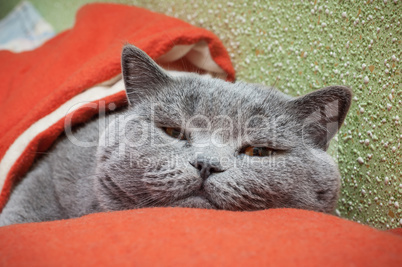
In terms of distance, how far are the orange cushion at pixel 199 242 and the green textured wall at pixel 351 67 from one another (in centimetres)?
33

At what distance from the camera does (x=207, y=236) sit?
0.52m

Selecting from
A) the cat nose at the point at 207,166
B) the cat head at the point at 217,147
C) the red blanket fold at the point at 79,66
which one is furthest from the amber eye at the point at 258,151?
the red blanket fold at the point at 79,66

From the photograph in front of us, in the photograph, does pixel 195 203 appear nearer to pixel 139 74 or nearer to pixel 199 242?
pixel 199 242

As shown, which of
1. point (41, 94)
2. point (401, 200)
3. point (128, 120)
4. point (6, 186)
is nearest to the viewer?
point (401, 200)

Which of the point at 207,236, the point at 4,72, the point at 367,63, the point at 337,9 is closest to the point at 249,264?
the point at 207,236

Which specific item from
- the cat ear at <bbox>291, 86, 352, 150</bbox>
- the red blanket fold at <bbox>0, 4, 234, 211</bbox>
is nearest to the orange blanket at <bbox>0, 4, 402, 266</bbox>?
the cat ear at <bbox>291, 86, 352, 150</bbox>

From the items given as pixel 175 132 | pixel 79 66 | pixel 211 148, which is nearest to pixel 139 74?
pixel 175 132

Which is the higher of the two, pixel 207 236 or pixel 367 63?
pixel 367 63

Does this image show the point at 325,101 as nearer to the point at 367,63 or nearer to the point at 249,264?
the point at 367,63

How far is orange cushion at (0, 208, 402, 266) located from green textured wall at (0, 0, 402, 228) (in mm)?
326

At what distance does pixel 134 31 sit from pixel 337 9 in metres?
0.71

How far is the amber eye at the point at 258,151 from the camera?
811 mm

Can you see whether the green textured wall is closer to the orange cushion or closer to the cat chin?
the orange cushion

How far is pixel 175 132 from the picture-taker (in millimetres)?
847
